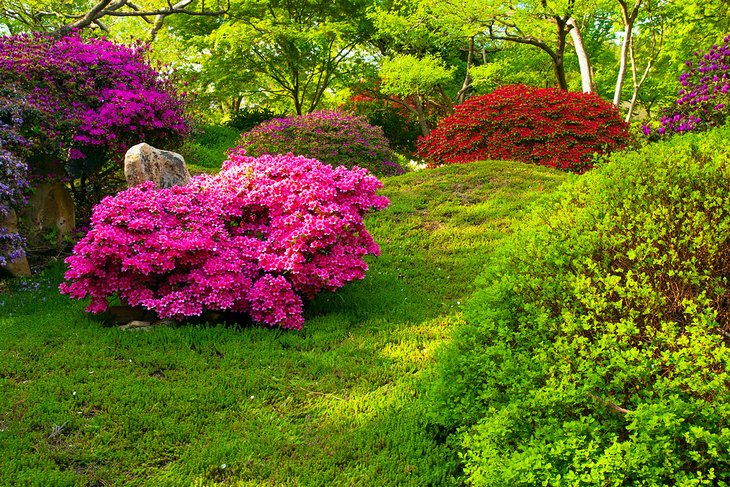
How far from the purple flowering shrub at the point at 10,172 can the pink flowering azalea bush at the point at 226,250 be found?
1.43 meters

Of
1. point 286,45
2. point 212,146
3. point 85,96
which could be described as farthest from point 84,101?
point 286,45

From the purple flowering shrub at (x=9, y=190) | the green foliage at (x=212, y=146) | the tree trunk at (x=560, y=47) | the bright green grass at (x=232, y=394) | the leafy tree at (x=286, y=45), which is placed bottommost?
the bright green grass at (x=232, y=394)

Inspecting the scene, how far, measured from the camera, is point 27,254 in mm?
7477

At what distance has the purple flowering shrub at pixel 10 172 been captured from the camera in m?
6.14

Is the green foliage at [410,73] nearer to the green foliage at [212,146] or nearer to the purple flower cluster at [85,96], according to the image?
the green foliage at [212,146]

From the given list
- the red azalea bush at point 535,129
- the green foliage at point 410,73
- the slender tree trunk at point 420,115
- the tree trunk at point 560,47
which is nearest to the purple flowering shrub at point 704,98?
the red azalea bush at point 535,129

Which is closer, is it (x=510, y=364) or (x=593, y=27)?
(x=510, y=364)

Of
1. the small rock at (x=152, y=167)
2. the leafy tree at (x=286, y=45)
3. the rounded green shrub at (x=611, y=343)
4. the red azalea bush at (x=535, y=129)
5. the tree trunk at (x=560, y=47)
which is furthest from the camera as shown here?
the leafy tree at (x=286, y=45)

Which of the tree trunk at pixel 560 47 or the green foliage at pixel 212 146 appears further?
the tree trunk at pixel 560 47

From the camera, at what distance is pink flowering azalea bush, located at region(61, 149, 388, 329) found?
5.18 metres

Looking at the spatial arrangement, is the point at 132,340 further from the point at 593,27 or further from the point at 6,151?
the point at 593,27

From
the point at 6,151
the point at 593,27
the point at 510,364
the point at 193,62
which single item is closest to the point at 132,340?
the point at 6,151

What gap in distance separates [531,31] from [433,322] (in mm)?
14180

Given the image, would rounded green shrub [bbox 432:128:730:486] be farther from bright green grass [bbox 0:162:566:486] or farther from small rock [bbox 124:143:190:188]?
small rock [bbox 124:143:190:188]
